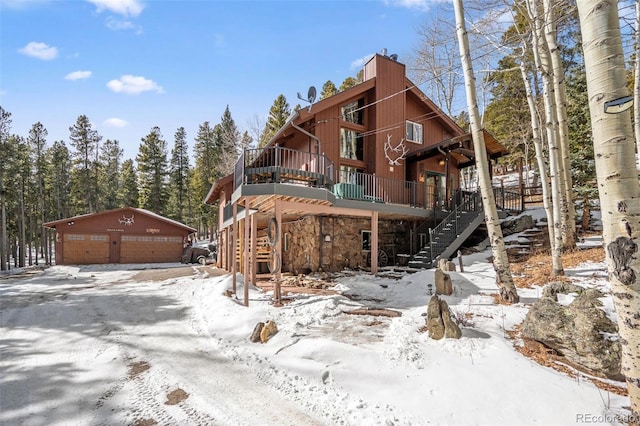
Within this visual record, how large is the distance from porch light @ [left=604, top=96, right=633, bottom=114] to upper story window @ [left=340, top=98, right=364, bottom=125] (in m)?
11.7

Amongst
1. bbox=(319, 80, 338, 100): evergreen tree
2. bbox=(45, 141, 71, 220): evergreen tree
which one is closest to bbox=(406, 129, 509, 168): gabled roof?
bbox=(319, 80, 338, 100): evergreen tree

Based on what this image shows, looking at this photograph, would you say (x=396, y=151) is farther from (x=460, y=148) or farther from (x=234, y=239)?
(x=234, y=239)

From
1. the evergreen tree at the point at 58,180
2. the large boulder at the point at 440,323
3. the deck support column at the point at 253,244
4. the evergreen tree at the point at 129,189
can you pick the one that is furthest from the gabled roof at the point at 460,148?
the evergreen tree at the point at 58,180

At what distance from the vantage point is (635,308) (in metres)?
2.36

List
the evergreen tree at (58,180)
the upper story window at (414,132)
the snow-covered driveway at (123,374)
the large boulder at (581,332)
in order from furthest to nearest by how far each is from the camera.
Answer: the evergreen tree at (58,180) < the upper story window at (414,132) < the large boulder at (581,332) < the snow-covered driveway at (123,374)

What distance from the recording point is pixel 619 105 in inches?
93.0

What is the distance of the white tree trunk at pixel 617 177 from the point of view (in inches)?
93.9

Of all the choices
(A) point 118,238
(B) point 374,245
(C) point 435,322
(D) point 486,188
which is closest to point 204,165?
(A) point 118,238

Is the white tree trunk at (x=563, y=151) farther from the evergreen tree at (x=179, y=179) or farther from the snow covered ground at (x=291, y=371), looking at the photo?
the evergreen tree at (x=179, y=179)

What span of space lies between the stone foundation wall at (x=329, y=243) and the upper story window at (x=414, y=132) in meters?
4.92

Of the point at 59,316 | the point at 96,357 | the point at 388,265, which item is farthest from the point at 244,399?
the point at 388,265

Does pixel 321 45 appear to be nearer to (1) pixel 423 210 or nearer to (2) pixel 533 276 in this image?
(1) pixel 423 210

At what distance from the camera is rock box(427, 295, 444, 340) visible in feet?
15.1

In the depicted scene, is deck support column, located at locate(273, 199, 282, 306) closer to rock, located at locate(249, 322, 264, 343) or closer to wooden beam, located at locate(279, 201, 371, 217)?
wooden beam, located at locate(279, 201, 371, 217)
